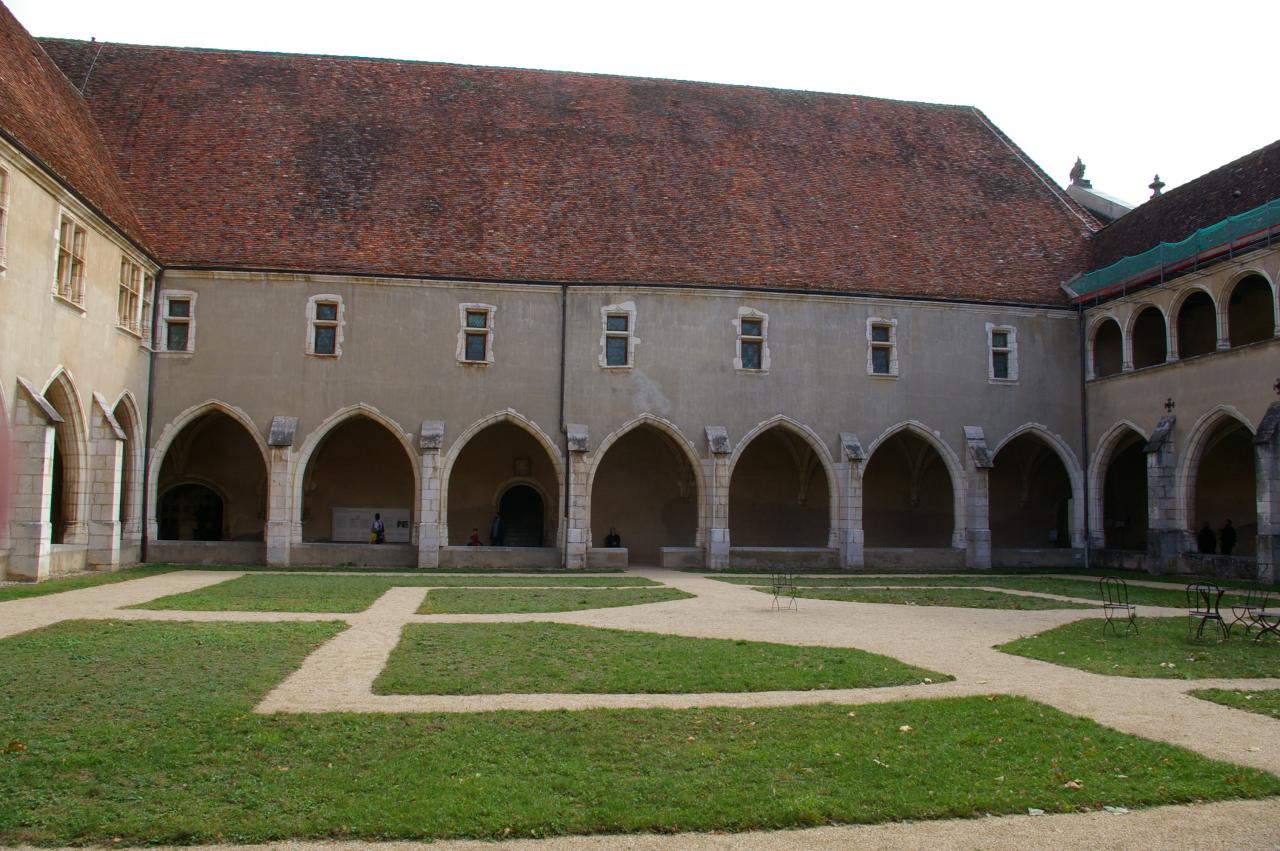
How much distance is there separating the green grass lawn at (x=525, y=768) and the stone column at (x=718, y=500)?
1654 centimetres

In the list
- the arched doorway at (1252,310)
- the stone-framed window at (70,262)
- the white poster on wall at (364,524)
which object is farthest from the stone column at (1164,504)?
the stone-framed window at (70,262)

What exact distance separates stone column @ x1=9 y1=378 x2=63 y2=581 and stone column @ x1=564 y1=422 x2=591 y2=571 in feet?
35.4


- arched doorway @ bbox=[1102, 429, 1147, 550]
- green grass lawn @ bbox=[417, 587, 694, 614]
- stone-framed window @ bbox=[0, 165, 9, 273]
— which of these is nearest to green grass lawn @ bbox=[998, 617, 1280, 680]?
green grass lawn @ bbox=[417, 587, 694, 614]

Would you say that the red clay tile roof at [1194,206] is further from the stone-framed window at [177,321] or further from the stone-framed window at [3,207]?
the stone-framed window at [3,207]

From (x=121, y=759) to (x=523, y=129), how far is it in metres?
24.2

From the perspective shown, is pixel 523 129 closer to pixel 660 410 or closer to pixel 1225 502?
pixel 660 410

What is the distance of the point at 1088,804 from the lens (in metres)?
6.05

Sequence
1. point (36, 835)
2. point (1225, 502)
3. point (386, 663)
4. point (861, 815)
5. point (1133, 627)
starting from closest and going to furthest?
point (36, 835) → point (861, 815) → point (386, 663) → point (1133, 627) → point (1225, 502)

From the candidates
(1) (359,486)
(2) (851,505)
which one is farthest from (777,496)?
(1) (359,486)

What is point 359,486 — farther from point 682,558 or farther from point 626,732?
point 626,732

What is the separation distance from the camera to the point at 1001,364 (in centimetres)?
2753

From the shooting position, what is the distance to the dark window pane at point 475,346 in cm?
2545

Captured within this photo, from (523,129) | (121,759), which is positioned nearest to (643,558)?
(523,129)

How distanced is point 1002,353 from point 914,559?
19.5 ft
